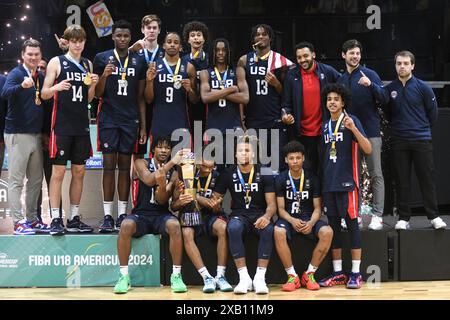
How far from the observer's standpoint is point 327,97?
18.4ft

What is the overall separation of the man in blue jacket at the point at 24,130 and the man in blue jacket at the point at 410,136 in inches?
118

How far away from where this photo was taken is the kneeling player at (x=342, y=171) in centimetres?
551

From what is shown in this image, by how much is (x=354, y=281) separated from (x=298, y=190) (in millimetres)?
840

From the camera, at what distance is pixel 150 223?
5652 millimetres

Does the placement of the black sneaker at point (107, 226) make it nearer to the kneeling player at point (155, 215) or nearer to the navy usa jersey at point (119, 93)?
the kneeling player at point (155, 215)

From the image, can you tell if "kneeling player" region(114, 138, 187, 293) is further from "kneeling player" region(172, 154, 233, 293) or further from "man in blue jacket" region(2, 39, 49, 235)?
"man in blue jacket" region(2, 39, 49, 235)

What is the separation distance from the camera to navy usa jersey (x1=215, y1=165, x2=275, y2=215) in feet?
18.5

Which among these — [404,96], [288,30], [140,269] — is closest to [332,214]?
[404,96]

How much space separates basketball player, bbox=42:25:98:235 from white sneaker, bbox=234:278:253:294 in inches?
53.2

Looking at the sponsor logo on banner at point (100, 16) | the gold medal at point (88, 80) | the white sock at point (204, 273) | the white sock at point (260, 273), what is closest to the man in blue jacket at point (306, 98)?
the white sock at point (260, 273)

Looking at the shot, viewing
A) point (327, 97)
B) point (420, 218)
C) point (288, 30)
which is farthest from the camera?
point (288, 30)

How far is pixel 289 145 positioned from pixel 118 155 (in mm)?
1440

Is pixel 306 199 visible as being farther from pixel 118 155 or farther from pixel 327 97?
pixel 118 155

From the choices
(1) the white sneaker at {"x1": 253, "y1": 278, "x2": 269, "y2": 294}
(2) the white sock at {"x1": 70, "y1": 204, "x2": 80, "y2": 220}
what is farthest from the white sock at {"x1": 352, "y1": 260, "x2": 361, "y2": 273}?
(2) the white sock at {"x1": 70, "y1": 204, "x2": 80, "y2": 220}
